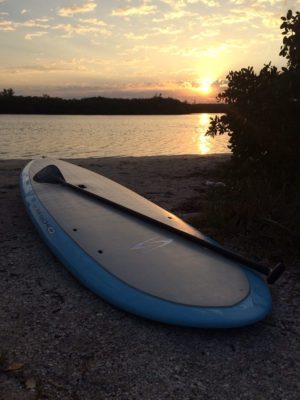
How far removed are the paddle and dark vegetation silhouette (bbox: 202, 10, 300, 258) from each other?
0.85 m

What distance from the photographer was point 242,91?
5668mm

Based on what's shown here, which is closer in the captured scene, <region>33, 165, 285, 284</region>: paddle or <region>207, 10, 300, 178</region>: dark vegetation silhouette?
<region>33, 165, 285, 284</region>: paddle

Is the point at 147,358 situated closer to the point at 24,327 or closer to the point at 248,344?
the point at 248,344

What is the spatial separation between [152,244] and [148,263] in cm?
42

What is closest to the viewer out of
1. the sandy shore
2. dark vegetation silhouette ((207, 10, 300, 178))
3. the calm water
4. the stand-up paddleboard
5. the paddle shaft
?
the sandy shore

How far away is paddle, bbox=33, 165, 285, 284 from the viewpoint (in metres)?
3.29

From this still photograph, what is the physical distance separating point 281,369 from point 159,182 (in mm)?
6702

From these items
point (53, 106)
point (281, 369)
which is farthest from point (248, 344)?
point (53, 106)

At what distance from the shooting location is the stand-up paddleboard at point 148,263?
9.71ft

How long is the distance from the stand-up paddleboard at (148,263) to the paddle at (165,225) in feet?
0.05

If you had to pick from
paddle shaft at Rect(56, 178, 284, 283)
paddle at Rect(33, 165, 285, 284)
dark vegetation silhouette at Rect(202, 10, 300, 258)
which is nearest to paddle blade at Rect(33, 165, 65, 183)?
paddle at Rect(33, 165, 285, 284)

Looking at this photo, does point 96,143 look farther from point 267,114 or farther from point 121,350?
point 121,350

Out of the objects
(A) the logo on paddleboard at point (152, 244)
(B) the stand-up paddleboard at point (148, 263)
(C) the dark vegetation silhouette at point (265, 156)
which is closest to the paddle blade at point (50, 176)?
(B) the stand-up paddleboard at point (148, 263)

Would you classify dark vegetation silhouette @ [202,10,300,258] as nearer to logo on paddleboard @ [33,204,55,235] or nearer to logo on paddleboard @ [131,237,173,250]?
logo on paddleboard @ [131,237,173,250]
